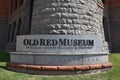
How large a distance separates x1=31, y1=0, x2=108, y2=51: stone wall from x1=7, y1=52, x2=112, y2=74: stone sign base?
94.1 inches

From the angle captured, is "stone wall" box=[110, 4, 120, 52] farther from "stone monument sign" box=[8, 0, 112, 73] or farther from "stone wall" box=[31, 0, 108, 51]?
"stone wall" box=[31, 0, 108, 51]

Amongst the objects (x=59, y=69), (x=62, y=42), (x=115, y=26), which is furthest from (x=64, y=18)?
(x=115, y=26)

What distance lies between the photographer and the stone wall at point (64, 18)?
14391mm

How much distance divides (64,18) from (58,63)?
317 centimetres

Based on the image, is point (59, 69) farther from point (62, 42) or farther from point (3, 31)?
point (3, 31)

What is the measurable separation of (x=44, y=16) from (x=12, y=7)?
22.5 meters

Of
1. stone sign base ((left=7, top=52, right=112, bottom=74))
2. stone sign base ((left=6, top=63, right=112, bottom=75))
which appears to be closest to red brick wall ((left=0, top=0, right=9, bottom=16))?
stone sign base ((left=7, top=52, right=112, bottom=74))

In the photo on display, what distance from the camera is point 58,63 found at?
12055 millimetres

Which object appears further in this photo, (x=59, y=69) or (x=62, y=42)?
(x=62, y=42)

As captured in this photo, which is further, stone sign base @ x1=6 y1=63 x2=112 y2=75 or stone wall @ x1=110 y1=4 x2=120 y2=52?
stone wall @ x1=110 y1=4 x2=120 y2=52

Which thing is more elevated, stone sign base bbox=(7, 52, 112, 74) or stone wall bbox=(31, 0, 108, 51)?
stone wall bbox=(31, 0, 108, 51)

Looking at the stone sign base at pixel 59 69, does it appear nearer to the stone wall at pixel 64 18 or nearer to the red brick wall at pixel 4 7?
the stone wall at pixel 64 18

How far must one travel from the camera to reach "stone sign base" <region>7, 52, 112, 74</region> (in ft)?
38.4

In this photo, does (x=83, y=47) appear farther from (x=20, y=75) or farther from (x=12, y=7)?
(x=12, y=7)
